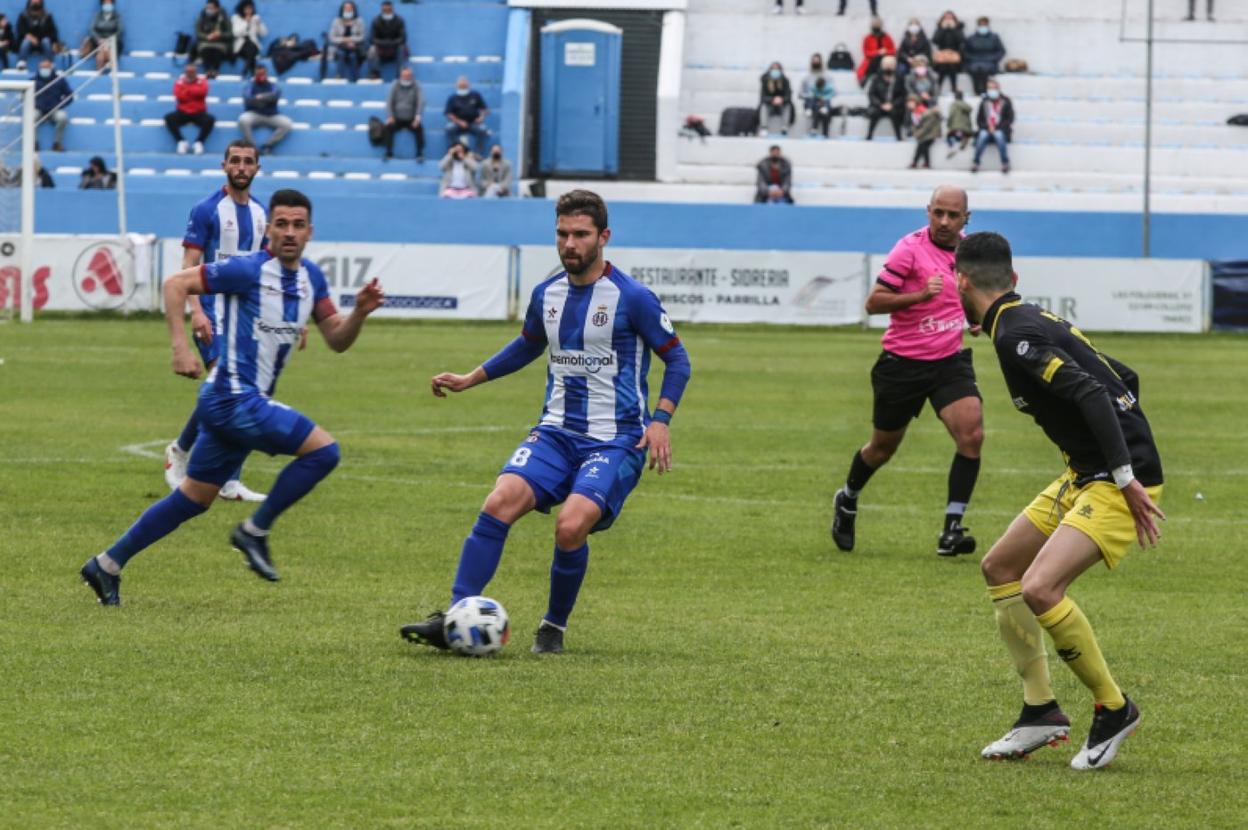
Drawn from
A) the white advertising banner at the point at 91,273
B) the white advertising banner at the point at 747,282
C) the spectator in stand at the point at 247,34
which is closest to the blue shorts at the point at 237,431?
the white advertising banner at the point at 91,273

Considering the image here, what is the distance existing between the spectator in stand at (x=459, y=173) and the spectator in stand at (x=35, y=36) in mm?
9883

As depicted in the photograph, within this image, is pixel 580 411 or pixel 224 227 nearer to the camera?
pixel 580 411

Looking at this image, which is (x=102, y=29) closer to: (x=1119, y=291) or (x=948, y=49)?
Answer: (x=948, y=49)

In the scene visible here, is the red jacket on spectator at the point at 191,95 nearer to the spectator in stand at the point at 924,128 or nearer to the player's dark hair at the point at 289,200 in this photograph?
the spectator in stand at the point at 924,128

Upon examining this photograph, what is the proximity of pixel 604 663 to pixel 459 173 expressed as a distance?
3376 centimetres

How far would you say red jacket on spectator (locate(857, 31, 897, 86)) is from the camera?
150ft

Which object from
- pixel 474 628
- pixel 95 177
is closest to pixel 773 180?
pixel 95 177

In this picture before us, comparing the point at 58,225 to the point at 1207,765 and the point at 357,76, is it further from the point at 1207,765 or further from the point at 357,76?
the point at 1207,765

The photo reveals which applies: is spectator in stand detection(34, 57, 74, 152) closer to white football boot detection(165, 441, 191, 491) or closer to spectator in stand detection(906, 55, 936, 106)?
spectator in stand detection(906, 55, 936, 106)

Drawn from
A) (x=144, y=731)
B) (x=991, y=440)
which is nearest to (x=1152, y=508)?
(x=144, y=731)

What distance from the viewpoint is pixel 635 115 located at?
4603cm

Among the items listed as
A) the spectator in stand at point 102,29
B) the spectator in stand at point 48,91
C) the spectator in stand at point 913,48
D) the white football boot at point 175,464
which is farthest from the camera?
the spectator in stand at point 913,48

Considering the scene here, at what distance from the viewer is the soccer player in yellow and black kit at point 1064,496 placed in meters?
6.75

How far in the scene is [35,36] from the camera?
4469cm
